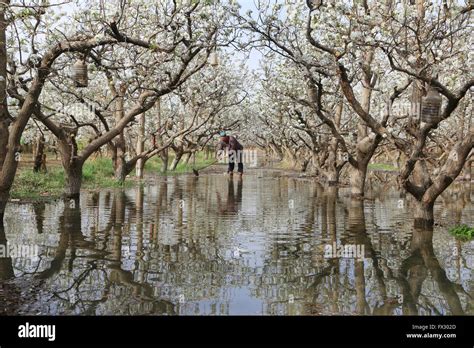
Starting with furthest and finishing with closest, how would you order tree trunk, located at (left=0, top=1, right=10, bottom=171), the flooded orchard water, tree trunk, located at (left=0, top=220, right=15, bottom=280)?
tree trunk, located at (left=0, top=1, right=10, bottom=171), tree trunk, located at (left=0, top=220, right=15, bottom=280), the flooded orchard water

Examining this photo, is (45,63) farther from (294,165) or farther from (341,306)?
(294,165)

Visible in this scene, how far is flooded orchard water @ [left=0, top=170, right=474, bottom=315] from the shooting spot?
24.0 feet

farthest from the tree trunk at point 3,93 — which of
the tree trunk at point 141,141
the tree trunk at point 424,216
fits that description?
the tree trunk at point 141,141

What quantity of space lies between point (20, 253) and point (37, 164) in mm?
18279

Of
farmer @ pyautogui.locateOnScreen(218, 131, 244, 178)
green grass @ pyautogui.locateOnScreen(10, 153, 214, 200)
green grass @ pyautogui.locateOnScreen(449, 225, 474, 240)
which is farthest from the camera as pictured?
farmer @ pyautogui.locateOnScreen(218, 131, 244, 178)

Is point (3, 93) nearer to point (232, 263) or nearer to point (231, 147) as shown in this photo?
point (232, 263)

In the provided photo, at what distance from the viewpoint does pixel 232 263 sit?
9.79 m

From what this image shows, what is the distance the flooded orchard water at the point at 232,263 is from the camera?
7.30 metres

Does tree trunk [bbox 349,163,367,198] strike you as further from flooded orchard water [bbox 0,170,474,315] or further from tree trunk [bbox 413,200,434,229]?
tree trunk [bbox 413,200,434,229]

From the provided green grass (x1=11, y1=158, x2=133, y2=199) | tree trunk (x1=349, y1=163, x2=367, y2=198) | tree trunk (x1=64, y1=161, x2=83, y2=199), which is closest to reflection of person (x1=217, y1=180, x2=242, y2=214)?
tree trunk (x1=349, y1=163, x2=367, y2=198)

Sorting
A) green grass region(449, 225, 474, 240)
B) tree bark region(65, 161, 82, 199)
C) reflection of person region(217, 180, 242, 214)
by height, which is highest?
tree bark region(65, 161, 82, 199)

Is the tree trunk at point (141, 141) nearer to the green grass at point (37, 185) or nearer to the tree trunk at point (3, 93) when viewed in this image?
the green grass at point (37, 185)
